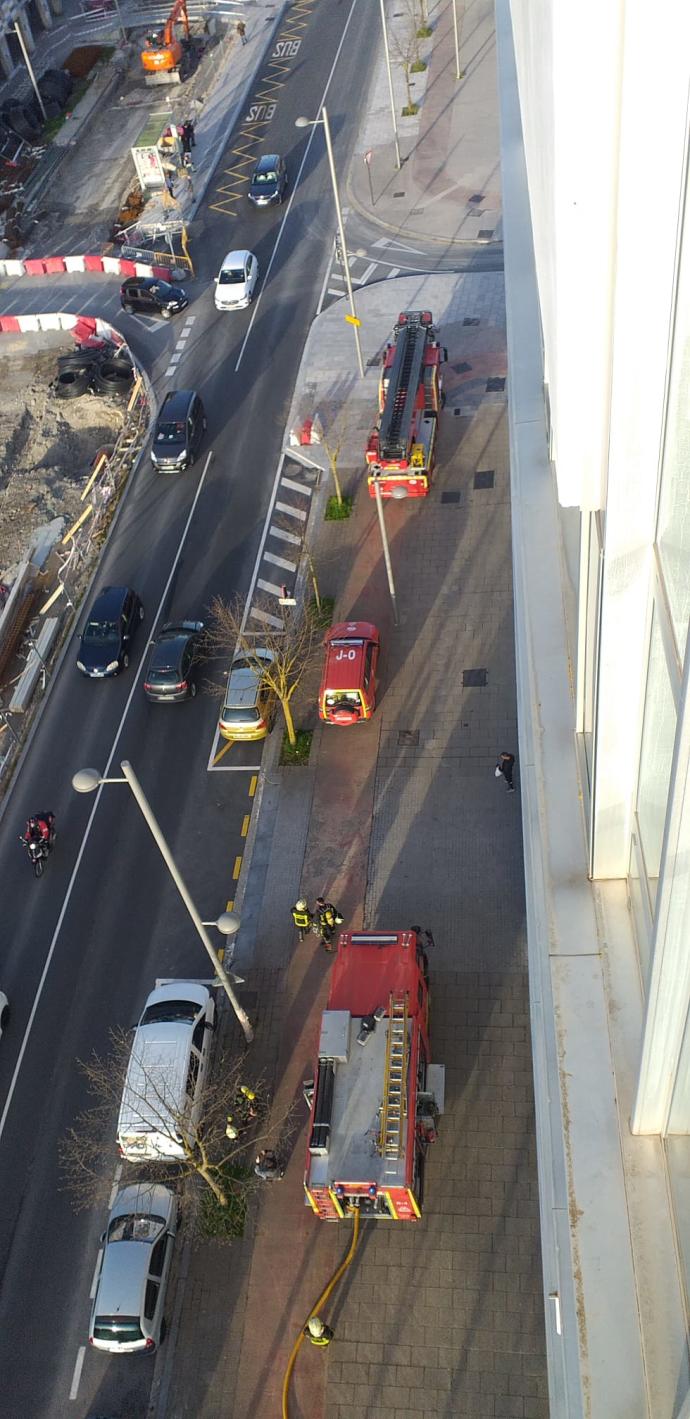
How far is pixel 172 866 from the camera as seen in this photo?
2069cm

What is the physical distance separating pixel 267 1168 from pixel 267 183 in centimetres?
4513

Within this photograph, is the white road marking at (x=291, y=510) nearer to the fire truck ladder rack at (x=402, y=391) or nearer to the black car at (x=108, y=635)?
the fire truck ladder rack at (x=402, y=391)

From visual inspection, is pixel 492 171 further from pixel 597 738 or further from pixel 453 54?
pixel 597 738

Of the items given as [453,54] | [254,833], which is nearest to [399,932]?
[254,833]

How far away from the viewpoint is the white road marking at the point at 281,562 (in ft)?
117

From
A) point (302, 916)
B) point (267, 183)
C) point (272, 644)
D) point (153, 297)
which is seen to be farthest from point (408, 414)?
point (267, 183)

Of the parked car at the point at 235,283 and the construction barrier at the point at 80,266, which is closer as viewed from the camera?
the parked car at the point at 235,283

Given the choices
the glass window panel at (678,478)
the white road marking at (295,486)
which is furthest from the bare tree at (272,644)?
the glass window panel at (678,478)

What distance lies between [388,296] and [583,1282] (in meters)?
41.4

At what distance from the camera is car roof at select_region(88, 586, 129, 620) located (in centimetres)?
3391

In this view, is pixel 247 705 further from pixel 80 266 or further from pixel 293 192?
pixel 293 192

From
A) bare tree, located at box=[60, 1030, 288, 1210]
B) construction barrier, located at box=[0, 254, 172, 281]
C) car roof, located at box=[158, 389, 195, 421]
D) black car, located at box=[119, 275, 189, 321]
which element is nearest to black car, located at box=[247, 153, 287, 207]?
construction barrier, located at box=[0, 254, 172, 281]

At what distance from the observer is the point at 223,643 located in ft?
108

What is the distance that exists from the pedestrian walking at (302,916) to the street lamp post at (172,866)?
2.23m
